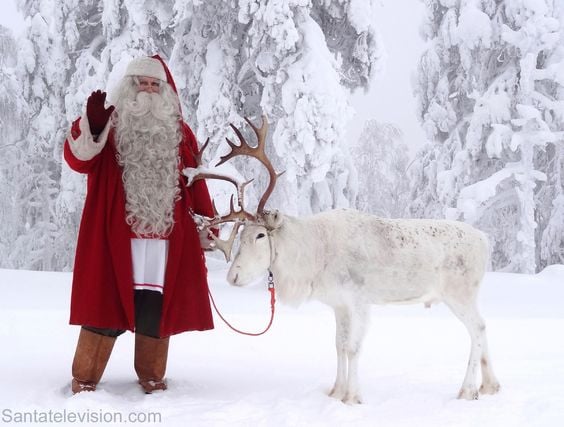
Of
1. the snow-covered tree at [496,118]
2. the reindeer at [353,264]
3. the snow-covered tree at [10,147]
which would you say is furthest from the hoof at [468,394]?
the snow-covered tree at [10,147]

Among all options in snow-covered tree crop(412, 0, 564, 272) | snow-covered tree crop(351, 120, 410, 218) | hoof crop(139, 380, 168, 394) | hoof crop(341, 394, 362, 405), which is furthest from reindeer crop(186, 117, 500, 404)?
snow-covered tree crop(351, 120, 410, 218)

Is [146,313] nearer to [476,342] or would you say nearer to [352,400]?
[352,400]

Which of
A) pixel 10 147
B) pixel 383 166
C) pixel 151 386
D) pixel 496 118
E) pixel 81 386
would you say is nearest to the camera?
pixel 81 386

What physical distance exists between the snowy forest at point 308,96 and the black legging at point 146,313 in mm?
5765

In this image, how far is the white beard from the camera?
3.86m

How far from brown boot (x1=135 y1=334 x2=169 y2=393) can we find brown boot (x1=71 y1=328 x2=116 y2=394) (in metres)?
0.28

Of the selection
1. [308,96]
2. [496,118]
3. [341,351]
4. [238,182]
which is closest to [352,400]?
[341,351]

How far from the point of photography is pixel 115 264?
3.77 metres

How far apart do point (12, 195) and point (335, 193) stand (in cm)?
896

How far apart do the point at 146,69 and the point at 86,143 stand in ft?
2.21

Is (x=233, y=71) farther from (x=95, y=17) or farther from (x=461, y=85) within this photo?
(x=461, y=85)

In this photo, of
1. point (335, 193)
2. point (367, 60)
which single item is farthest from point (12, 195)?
point (367, 60)

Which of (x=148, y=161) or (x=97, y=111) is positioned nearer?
(x=97, y=111)

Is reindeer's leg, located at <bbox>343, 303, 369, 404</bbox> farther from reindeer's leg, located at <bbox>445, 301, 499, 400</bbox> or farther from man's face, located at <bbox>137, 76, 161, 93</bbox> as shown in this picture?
man's face, located at <bbox>137, 76, 161, 93</bbox>
